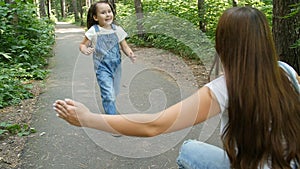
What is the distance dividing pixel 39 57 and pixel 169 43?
3.93 metres

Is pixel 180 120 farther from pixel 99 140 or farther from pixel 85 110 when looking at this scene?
pixel 99 140

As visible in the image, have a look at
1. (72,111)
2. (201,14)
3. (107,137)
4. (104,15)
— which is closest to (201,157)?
(72,111)

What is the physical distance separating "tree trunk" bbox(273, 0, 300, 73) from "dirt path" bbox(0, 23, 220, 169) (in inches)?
51.4

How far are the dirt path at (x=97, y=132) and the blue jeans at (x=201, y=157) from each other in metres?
1.45

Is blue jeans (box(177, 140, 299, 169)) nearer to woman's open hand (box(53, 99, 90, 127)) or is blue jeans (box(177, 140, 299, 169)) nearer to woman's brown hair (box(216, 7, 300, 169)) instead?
woman's brown hair (box(216, 7, 300, 169))

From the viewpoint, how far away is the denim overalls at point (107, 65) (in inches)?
167

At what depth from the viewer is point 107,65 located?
4.31 meters

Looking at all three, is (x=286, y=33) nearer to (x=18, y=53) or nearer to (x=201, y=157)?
(x=201, y=157)

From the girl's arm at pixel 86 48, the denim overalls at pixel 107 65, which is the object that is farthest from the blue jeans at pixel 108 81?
the girl's arm at pixel 86 48

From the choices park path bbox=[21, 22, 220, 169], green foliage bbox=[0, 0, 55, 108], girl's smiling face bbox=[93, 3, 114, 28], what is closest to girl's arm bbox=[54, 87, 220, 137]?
park path bbox=[21, 22, 220, 169]

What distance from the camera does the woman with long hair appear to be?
1593 mm

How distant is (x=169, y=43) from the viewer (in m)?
10.8

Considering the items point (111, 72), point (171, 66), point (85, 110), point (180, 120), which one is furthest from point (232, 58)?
point (171, 66)

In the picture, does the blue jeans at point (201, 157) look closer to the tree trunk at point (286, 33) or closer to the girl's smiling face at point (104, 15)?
the girl's smiling face at point (104, 15)
